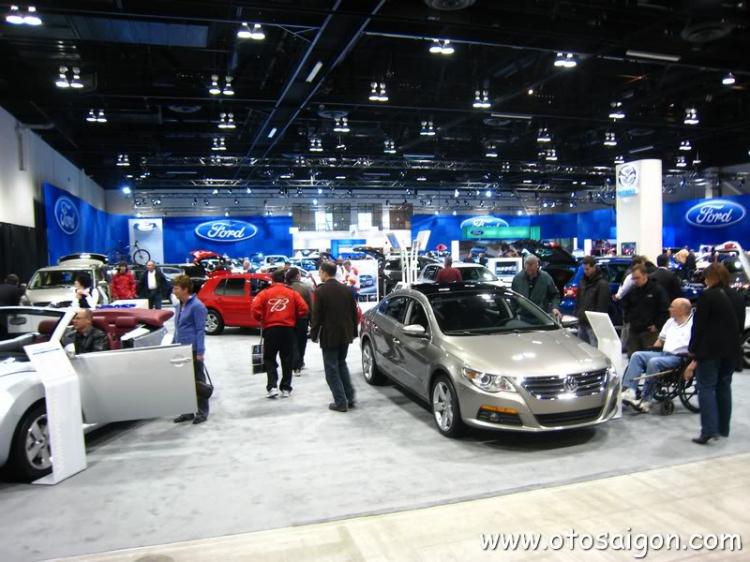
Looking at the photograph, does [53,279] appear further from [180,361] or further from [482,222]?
[482,222]

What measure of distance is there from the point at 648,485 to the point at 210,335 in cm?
1044

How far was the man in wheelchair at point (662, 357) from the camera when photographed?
573 centimetres

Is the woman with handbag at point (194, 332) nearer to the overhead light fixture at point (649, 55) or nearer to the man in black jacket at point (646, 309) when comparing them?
the man in black jacket at point (646, 309)

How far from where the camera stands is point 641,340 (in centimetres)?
664

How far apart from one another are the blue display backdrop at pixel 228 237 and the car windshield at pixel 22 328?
99.5ft

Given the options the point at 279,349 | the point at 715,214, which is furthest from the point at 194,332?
A: the point at 715,214

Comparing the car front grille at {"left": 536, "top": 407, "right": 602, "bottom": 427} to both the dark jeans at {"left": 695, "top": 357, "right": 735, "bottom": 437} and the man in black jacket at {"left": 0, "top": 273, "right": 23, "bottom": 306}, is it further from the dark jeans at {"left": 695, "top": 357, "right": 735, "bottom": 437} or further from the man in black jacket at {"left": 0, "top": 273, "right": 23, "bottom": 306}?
the man in black jacket at {"left": 0, "top": 273, "right": 23, "bottom": 306}

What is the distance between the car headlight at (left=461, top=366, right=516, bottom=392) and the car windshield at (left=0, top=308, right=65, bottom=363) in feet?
12.2

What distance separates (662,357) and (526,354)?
1.77 m

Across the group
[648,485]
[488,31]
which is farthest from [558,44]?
[648,485]

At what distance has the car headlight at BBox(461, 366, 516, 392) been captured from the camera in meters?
4.81

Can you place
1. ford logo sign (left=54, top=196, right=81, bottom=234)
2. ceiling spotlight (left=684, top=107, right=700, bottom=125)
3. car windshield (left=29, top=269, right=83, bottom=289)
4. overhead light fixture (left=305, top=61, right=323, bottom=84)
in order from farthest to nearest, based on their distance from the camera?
1. ford logo sign (left=54, top=196, right=81, bottom=234)
2. ceiling spotlight (left=684, top=107, right=700, bottom=125)
3. car windshield (left=29, top=269, right=83, bottom=289)
4. overhead light fixture (left=305, top=61, right=323, bottom=84)

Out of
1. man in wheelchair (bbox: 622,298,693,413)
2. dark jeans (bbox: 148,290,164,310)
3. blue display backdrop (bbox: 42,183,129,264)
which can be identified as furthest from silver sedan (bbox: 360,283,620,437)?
blue display backdrop (bbox: 42,183,129,264)

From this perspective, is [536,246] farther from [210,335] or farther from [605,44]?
[210,335]
